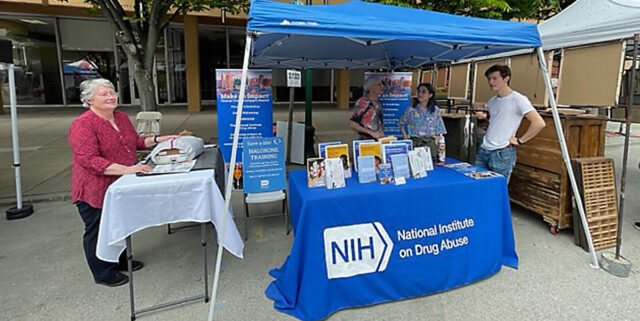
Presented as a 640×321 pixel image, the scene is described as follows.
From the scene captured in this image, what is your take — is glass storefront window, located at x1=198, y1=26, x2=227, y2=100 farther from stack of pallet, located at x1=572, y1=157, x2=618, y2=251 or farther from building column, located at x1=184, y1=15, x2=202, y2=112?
stack of pallet, located at x1=572, y1=157, x2=618, y2=251

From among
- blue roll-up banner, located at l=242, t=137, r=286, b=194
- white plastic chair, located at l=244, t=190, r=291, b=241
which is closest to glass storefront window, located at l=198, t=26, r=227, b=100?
blue roll-up banner, located at l=242, t=137, r=286, b=194

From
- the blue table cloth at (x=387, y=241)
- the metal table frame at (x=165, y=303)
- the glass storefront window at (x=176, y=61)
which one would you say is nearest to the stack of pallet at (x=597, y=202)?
the blue table cloth at (x=387, y=241)

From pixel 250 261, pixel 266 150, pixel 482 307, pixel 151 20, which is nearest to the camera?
pixel 482 307

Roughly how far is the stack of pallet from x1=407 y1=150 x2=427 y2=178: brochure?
1.75 meters

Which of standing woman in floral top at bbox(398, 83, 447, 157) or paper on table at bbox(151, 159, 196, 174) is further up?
standing woman in floral top at bbox(398, 83, 447, 157)

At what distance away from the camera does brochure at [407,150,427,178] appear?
284cm

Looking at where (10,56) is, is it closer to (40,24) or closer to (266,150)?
(266,150)

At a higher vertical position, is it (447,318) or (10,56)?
(10,56)

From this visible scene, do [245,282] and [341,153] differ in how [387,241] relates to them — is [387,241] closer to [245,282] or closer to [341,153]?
[341,153]

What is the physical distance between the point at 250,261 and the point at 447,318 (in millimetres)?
1705

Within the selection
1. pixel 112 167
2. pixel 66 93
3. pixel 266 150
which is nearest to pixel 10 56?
pixel 112 167

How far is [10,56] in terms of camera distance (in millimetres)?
3842

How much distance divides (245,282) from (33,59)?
1612 cm

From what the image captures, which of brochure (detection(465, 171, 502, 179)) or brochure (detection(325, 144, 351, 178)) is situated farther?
brochure (detection(465, 171, 502, 179))
